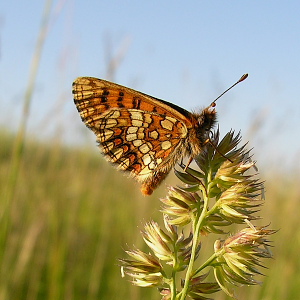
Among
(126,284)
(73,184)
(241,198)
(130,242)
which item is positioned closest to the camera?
(241,198)

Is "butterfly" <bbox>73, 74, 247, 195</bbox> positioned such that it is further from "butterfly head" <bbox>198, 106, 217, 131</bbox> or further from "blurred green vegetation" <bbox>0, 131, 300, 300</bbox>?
"blurred green vegetation" <bbox>0, 131, 300, 300</bbox>

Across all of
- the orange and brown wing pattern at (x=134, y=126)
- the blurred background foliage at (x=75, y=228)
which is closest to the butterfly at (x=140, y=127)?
the orange and brown wing pattern at (x=134, y=126)

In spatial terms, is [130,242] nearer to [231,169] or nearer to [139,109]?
[139,109]

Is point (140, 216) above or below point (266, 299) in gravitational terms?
above

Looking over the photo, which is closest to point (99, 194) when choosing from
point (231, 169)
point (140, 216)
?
point (140, 216)

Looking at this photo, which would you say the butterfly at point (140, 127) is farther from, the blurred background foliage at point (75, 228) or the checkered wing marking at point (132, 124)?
the blurred background foliage at point (75, 228)

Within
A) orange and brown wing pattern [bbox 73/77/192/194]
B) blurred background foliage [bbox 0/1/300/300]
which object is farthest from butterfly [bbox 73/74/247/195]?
blurred background foliage [bbox 0/1/300/300]
